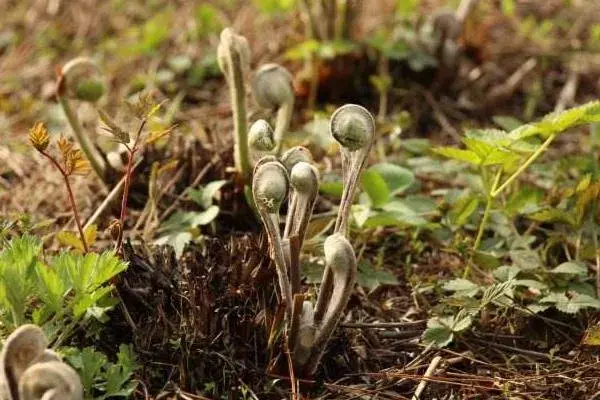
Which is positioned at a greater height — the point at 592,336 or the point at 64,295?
the point at 64,295

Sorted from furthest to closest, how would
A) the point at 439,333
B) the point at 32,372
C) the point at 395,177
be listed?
the point at 395,177 → the point at 439,333 → the point at 32,372

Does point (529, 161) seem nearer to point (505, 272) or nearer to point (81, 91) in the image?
point (505, 272)

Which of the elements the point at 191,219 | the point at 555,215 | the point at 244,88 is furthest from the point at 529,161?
the point at 191,219

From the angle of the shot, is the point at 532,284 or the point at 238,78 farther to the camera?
the point at 238,78

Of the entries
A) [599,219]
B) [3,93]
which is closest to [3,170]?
[3,93]

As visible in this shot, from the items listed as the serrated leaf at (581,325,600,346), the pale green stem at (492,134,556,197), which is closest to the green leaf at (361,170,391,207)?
the pale green stem at (492,134,556,197)

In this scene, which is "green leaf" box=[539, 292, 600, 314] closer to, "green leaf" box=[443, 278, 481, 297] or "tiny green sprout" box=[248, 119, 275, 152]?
"green leaf" box=[443, 278, 481, 297]

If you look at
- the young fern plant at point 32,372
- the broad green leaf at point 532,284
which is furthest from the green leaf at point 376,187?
the young fern plant at point 32,372
